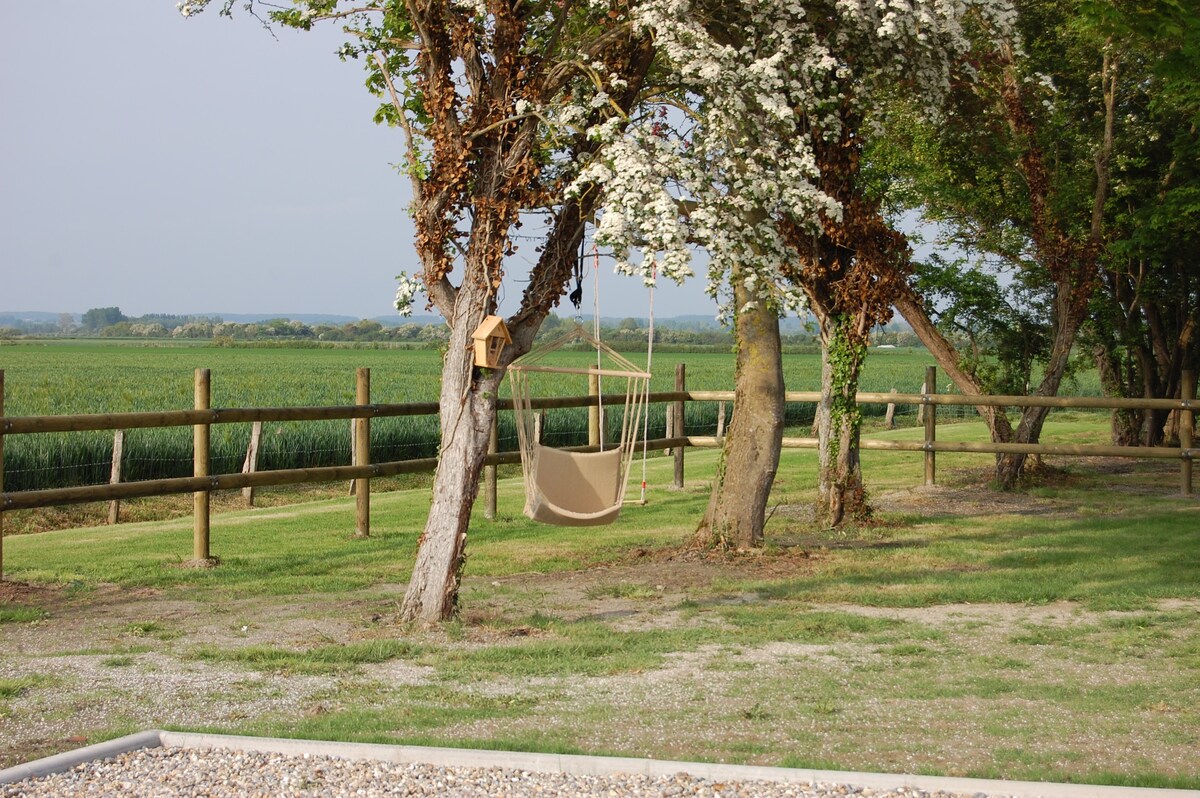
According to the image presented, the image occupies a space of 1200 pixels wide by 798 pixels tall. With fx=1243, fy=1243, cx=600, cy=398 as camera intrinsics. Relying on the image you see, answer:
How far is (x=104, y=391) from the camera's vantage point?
2734cm

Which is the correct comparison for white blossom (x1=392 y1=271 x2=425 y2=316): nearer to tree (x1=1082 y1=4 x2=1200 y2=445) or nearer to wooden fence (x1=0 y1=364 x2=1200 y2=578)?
wooden fence (x1=0 y1=364 x2=1200 y2=578)

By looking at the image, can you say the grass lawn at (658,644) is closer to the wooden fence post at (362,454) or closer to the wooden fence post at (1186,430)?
the wooden fence post at (362,454)

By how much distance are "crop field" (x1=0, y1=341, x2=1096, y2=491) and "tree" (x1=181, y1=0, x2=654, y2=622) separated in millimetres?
10010

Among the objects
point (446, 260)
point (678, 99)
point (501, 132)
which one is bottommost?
point (446, 260)

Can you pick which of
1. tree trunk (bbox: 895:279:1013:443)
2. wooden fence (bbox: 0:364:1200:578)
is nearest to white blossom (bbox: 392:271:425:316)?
wooden fence (bbox: 0:364:1200:578)

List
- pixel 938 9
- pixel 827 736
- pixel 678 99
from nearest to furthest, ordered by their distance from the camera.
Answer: pixel 827 736 < pixel 938 9 < pixel 678 99

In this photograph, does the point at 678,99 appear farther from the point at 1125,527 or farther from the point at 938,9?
the point at 1125,527

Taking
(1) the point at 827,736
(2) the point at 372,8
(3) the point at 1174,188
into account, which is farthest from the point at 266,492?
(1) the point at 827,736

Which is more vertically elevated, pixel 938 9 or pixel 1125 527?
pixel 938 9

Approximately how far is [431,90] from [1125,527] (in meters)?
8.09

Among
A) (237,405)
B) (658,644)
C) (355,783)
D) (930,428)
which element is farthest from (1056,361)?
(237,405)

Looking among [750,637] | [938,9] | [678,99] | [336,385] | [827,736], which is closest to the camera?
[827,736]

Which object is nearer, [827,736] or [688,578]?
[827,736]

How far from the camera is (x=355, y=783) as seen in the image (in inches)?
162
